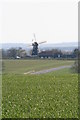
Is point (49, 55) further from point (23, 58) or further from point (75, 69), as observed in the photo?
point (75, 69)

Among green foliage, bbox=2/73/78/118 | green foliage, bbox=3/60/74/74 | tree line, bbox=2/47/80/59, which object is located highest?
tree line, bbox=2/47/80/59

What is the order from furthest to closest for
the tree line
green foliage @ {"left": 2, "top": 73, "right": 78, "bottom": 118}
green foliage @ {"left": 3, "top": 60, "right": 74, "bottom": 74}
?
1. green foliage @ {"left": 3, "top": 60, "right": 74, "bottom": 74}
2. the tree line
3. green foliage @ {"left": 2, "top": 73, "right": 78, "bottom": 118}

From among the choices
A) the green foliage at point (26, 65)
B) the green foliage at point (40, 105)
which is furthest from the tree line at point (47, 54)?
the green foliage at point (40, 105)

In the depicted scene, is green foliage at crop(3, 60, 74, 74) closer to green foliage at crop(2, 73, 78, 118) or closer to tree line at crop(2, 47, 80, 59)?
tree line at crop(2, 47, 80, 59)

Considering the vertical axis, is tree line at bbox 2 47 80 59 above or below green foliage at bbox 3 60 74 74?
above

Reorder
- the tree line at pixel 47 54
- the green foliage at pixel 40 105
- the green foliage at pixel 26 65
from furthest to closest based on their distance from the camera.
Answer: the green foliage at pixel 26 65 → the tree line at pixel 47 54 → the green foliage at pixel 40 105

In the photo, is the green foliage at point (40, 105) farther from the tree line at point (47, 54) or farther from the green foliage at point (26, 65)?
the green foliage at point (26, 65)

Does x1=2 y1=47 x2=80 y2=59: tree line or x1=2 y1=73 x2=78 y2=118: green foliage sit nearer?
x1=2 y1=73 x2=78 y2=118: green foliage

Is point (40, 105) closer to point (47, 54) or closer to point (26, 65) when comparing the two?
point (47, 54)

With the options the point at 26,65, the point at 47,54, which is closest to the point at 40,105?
the point at 47,54

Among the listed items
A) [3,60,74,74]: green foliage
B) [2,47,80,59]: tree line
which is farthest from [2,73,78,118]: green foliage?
[3,60,74,74]: green foliage

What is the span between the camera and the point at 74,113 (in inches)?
306

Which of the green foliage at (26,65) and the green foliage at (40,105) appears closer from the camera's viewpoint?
the green foliage at (40,105)

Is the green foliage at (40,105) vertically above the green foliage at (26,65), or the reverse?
the green foliage at (26,65)
